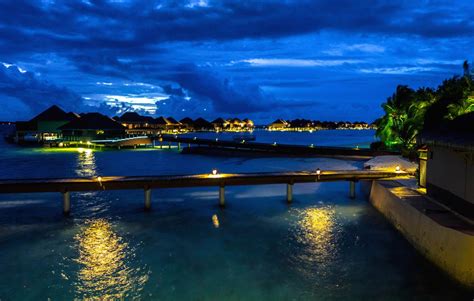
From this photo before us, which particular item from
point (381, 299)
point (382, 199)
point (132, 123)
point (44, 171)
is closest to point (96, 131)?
point (44, 171)

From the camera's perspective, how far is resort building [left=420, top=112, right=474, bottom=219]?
11.8 metres

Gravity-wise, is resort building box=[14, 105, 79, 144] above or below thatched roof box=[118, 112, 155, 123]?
below

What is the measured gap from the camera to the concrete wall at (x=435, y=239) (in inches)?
407

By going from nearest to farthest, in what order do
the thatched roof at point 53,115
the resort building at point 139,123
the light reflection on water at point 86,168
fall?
the light reflection on water at point 86,168 < the thatched roof at point 53,115 < the resort building at point 139,123

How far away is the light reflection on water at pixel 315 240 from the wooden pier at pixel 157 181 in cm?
217

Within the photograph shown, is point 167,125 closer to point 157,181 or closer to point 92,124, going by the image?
point 92,124

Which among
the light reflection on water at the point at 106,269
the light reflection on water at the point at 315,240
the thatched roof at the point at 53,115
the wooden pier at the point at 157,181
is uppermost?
the thatched roof at the point at 53,115

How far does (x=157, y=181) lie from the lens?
1938 centimetres

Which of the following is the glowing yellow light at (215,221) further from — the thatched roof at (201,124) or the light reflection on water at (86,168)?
the thatched roof at (201,124)

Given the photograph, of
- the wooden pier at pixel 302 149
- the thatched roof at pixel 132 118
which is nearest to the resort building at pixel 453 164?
the wooden pier at pixel 302 149

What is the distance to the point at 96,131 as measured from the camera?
72.4m

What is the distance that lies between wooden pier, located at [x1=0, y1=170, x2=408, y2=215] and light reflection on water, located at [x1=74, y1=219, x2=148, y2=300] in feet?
9.72

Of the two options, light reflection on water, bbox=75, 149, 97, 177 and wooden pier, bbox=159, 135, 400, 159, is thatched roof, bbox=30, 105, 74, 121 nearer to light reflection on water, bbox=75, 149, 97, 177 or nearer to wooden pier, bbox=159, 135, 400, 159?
wooden pier, bbox=159, 135, 400, 159

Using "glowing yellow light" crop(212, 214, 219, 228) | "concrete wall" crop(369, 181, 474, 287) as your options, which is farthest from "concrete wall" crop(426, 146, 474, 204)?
"glowing yellow light" crop(212, 214, 219, 228)
